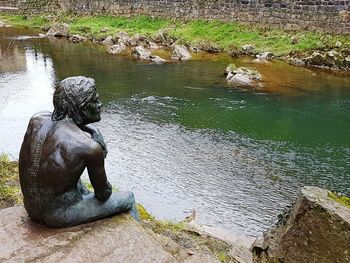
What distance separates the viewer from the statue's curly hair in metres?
4.44

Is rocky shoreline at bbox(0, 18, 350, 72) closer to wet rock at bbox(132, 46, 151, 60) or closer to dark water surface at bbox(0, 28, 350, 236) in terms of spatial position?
wet rock at bbox(132, 46, 151, 60)

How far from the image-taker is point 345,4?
22.2 m

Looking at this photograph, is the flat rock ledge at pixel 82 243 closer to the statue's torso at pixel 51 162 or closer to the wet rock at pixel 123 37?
the statue's torso at pixel 51 162

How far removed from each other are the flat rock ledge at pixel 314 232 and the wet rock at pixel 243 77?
40.3 ft

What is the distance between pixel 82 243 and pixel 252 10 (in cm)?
2306

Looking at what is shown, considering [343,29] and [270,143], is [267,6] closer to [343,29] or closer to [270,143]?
[343,29]

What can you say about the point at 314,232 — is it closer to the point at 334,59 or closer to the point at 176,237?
the point at 176,237

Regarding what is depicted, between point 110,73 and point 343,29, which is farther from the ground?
point 343,29

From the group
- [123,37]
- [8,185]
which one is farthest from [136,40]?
[8,185]

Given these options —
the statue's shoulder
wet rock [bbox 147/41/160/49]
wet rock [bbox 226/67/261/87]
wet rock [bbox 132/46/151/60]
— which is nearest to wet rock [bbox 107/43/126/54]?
wet rock [bbox 132/46/151/60]

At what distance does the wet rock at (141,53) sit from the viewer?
23.0 meters

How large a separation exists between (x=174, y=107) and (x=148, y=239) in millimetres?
11081

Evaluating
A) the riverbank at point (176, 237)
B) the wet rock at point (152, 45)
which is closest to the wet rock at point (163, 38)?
the wet rock at point (152, 45)

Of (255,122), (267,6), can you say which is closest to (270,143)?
(255,122)
